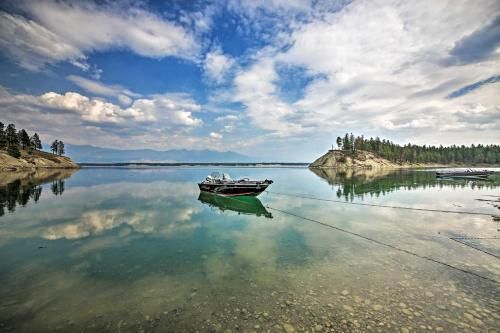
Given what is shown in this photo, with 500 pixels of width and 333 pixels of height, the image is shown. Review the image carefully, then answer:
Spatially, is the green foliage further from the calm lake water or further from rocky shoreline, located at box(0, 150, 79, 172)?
the calm lake water

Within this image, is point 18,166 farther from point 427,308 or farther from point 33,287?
point 427,308

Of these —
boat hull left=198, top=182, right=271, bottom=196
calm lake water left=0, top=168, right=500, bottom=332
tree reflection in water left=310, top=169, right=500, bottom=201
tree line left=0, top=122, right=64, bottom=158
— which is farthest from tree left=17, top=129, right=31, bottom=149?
tree reflection in water left=310, top=169, right=500, bottom=201

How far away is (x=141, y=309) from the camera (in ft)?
31.7

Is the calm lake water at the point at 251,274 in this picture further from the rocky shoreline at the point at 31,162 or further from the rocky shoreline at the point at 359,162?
the rocky shoreline at the point at 359,162

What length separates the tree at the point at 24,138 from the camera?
13962 centimetres

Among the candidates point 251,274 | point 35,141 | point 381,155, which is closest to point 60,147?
point 35,141

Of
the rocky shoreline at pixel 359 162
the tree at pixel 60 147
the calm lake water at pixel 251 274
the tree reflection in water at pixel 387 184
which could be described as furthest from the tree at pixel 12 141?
the rocky shoreline at pixel 359 162

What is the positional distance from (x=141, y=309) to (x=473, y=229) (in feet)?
88.0

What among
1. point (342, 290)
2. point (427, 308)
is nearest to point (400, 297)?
point (427, 308)

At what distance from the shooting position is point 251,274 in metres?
12.8

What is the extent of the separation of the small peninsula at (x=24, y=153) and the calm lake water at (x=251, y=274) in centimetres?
12831

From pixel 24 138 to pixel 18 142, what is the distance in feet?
11.8

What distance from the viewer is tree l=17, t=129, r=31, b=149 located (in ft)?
458

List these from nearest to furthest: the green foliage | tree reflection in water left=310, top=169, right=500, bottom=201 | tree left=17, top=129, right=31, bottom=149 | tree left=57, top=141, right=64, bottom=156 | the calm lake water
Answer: the calm lake water
tree reflection in water left=310, top=169, right=500, bottom=201
the green foliage
tree left=17, top=129, right=31, bottom=149
tree left=57, top=141, right=64, bottom=156
